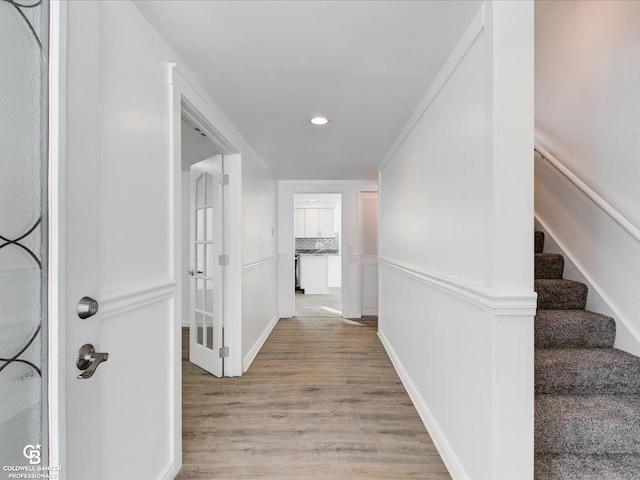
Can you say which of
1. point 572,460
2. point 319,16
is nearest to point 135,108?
point 319,16

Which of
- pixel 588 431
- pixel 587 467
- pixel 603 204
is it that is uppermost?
pixel 603 204

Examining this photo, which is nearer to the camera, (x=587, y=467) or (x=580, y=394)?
(x=587, y=467)

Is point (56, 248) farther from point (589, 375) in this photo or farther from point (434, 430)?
point (589, 375)

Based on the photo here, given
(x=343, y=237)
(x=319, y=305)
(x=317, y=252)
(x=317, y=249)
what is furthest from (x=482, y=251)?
(x=317, y=249)

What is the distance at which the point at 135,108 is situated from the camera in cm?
131

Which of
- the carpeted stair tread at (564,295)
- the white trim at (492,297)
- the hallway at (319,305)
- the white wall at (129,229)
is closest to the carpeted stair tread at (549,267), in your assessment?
the carpeted stair tread at (564,295)

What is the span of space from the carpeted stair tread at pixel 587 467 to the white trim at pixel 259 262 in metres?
2.36

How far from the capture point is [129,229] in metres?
1.26

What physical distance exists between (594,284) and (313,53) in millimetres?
2207

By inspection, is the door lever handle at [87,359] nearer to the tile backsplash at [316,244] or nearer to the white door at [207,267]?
the white door at [207,267]

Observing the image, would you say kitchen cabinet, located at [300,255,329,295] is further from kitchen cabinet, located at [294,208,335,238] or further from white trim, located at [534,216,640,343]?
white trim, located at [534,216,640,343]

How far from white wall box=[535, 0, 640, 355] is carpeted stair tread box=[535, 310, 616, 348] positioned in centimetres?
5

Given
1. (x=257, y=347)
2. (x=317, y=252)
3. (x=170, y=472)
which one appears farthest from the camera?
(x=317, y=252)

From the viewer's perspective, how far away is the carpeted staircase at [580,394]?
1.47m
